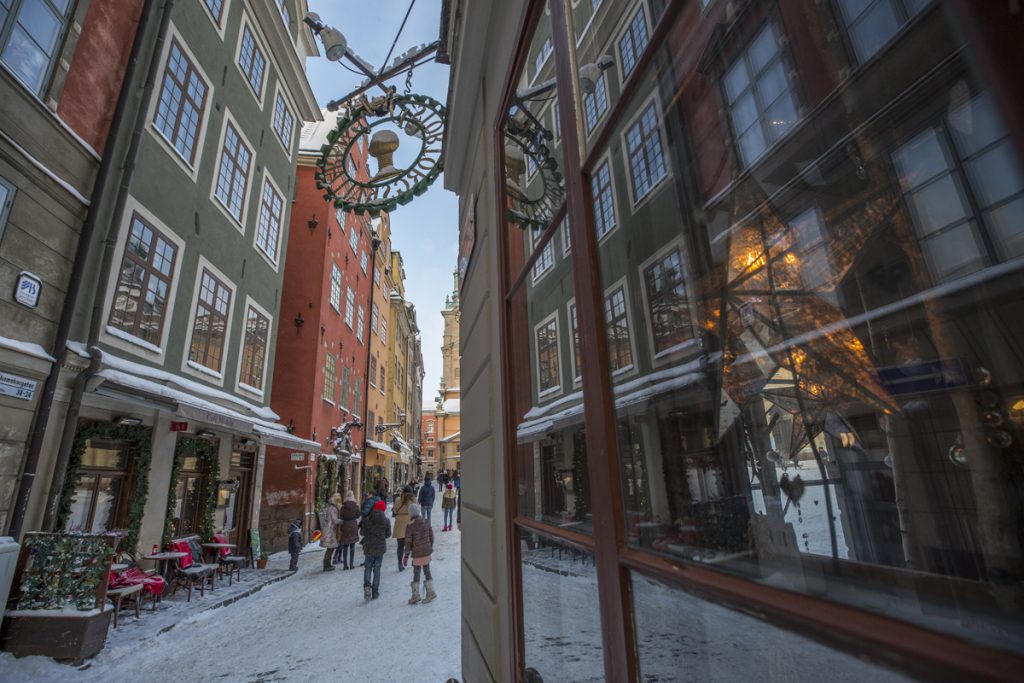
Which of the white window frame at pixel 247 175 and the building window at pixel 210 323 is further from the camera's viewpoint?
the white window frame at pixel 247 175

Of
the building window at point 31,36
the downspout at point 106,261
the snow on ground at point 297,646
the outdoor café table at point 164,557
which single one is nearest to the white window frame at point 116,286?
the downspout at point 106,261

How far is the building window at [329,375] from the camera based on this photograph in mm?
18062

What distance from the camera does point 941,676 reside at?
52cm

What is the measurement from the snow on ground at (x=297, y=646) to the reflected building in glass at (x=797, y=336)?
15.8ft

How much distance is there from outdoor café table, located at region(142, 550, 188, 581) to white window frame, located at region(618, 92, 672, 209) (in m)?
10.3

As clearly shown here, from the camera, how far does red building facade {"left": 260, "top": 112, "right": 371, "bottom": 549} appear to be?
15.3m

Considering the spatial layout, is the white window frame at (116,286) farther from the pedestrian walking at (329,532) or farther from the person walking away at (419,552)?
the person walking away at (419,552)

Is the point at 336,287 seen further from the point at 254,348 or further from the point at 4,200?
the point at 4,200

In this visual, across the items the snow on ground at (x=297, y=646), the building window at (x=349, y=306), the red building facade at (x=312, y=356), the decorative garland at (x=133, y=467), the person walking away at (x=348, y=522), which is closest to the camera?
the snow on ground at (x=297, y=646)

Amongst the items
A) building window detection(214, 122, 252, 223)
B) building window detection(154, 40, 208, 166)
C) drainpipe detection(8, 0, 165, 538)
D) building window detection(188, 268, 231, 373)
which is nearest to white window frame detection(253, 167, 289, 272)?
building window detection(214, 122, 252, 223)

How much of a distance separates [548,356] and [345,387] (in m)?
20.3

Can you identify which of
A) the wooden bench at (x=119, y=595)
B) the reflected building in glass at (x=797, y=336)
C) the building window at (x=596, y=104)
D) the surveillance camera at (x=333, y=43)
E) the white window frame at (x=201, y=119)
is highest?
the white window frame at (x=201, y=119)

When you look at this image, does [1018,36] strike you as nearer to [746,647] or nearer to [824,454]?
[824,454]

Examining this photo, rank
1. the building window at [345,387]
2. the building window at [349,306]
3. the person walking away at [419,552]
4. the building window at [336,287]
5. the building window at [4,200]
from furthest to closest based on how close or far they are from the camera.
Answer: the building window at [349,306]
the building window at [345,387]
the building window at [336,287]
the person walking away at [419,552]
the building window at [4,200]
